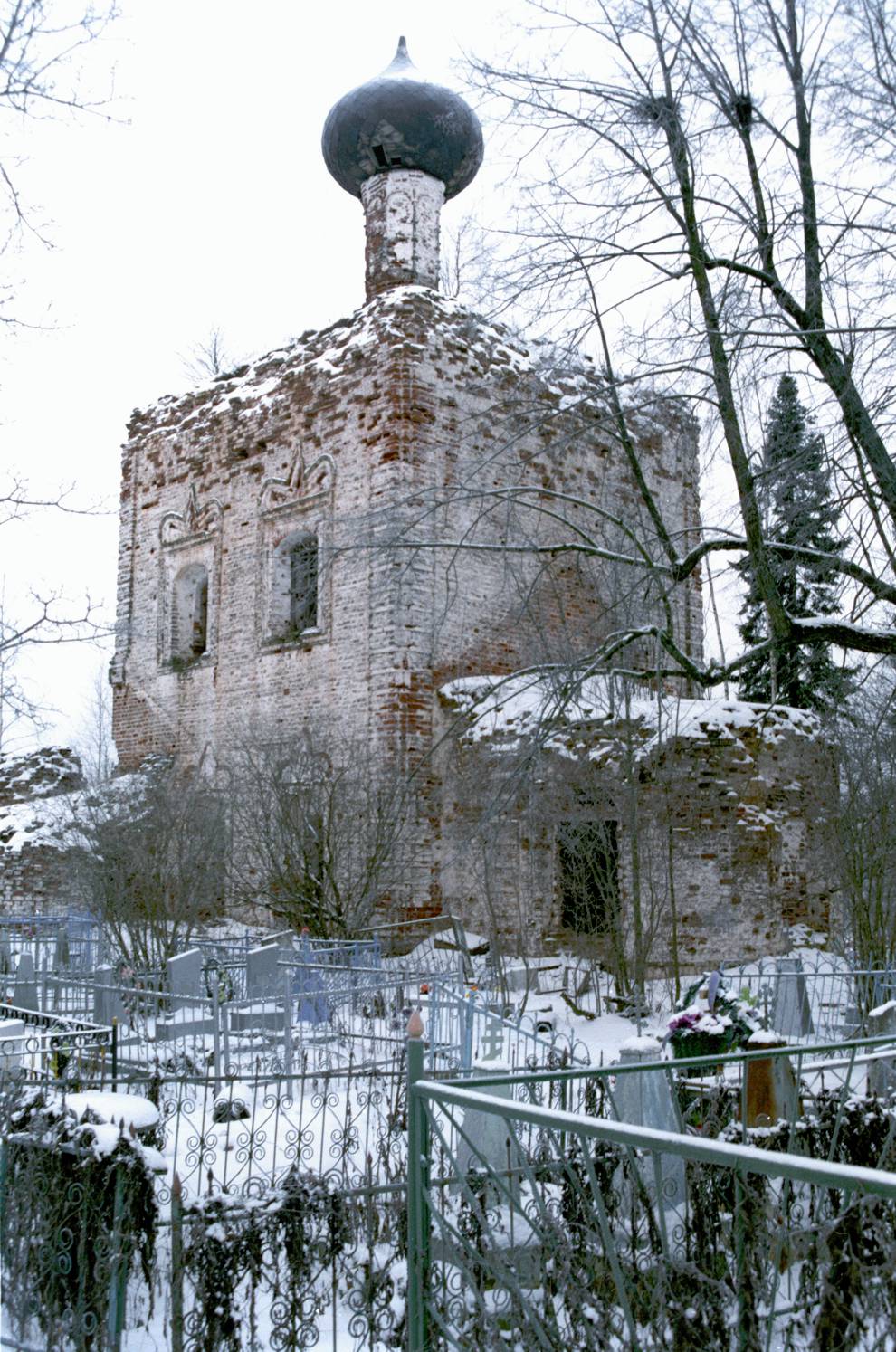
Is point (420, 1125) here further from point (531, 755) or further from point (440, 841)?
point (440, 841)

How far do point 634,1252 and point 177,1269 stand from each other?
1986 mm

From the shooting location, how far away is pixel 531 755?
877 cm

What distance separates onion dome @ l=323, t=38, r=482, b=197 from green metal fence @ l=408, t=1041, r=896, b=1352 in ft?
58.2

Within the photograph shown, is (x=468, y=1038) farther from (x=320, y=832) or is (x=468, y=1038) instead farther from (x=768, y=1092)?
(x=320, y=832)

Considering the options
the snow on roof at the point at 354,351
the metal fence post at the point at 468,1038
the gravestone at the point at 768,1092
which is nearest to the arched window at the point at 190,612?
the snow on roof at the point at 354,351

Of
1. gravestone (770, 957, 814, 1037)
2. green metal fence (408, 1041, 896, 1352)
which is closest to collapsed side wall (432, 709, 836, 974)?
gravestone (770, 957, 814, 1037)

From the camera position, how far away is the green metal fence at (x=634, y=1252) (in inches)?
110

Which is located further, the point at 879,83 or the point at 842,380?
the point at 842,380

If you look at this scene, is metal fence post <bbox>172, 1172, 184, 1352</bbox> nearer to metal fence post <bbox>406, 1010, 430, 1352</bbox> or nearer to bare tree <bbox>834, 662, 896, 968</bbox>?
metal fence post <bbox>406, 1010, 430, 1352</bbox>

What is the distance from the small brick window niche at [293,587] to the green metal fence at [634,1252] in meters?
14.9

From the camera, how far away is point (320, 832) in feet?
51.3

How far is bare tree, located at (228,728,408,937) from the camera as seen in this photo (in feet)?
50.9

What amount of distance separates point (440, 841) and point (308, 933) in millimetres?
2453

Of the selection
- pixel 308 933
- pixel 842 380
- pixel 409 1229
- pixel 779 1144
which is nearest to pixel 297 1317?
pixel 409 1229
